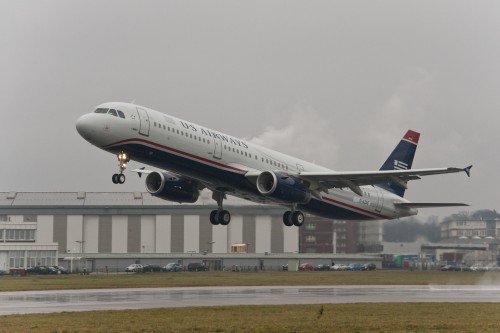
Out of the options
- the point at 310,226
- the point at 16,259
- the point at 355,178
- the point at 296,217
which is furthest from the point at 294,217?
the point at 310,226

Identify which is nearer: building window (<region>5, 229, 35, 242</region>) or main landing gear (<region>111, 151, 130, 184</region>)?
main landing gear (<region>111, 151, 130, 184</region>)

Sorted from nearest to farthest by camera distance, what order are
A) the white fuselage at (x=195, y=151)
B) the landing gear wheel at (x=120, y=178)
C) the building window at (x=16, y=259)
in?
the white fuselage at (x=195, y=151)
the landing gear wheel at (x=120, y=178)
the building window at (x=16, y=259)

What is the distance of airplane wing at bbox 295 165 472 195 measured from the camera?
5369 cm

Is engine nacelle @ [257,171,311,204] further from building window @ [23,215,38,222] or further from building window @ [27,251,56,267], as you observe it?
building window @ [23,215,38,222]

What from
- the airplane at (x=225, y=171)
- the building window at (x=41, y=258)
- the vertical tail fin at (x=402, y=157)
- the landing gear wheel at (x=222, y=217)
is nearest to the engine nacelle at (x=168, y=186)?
the airplane at (x=225, y=171)

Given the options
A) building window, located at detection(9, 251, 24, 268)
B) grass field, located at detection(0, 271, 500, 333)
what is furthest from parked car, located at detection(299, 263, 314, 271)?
grass field, located at detection(0, 271, 500, 333)

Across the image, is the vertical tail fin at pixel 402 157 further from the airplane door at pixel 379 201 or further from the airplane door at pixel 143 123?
the airplane door at pixel 143 123

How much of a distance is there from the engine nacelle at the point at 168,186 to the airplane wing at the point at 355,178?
8.10 meters

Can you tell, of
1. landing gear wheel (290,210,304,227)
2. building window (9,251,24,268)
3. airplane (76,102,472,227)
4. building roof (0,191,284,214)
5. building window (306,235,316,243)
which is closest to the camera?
airplane (76,102,472,227)

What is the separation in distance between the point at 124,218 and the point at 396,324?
10364 centimetres

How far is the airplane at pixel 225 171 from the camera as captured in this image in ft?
152

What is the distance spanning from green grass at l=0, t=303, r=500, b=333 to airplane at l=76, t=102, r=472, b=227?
39.1 ft

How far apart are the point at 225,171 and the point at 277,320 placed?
19.0 m

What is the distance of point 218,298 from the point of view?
4656cm
